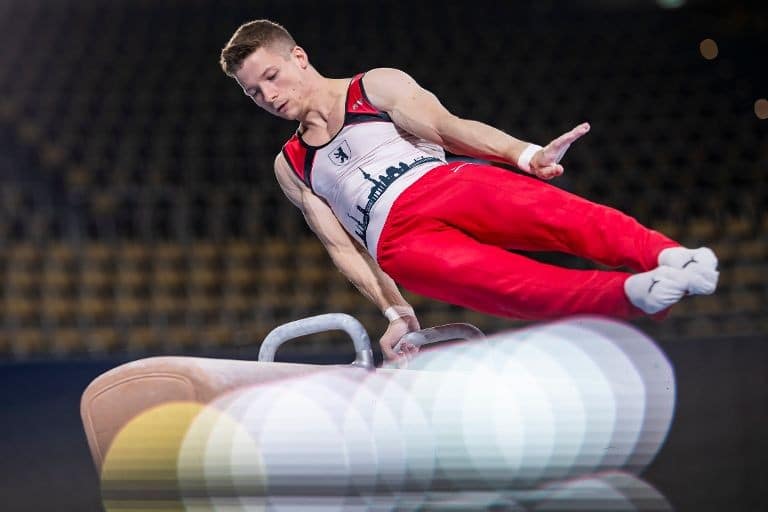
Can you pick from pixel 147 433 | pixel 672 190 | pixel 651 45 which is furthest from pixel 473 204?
pixel 651 45

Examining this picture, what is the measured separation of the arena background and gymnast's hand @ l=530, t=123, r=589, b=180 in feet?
8.23

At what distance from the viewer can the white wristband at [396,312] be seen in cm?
232

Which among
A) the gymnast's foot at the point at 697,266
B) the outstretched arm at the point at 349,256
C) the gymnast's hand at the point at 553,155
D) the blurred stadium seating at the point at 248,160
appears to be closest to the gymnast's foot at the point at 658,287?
the gymnast's foot at the point at 697,266

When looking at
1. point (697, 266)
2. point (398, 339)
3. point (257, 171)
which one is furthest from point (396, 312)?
point (257, 171)

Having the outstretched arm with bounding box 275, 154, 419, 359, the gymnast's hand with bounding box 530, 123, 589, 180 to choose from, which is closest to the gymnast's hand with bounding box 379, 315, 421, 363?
the outstretched arm with bounding box 275, 154, 419, 359

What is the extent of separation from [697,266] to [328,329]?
0.91m

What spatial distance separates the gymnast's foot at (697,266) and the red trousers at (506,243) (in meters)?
0.06

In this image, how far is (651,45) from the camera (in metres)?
8.26

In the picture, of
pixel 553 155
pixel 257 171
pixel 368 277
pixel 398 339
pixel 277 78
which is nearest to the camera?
pixel 553 155

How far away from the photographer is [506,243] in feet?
6.66

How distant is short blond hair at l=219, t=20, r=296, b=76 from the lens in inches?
80.7

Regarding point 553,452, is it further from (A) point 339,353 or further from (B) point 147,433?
(A) point 339,353

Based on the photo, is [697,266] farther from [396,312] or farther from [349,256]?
[349,256]

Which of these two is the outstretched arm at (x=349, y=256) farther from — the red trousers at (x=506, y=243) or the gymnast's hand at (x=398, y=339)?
the red trousers at (x=506, y=243)
